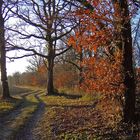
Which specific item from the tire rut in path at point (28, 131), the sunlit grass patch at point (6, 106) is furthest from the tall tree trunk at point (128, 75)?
the sunlit grass patch at point (6, 106)

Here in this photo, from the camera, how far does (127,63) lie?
543 inches

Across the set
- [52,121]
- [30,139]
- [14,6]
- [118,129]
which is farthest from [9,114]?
[14,6]

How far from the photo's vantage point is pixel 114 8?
13.4 m

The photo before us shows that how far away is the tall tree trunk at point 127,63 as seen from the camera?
523 inches

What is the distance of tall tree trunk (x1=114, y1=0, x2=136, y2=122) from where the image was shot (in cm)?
1328

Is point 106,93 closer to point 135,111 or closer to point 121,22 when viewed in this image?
point 135,111

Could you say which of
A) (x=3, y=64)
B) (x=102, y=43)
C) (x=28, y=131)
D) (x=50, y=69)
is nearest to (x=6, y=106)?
(x=3, y=64)

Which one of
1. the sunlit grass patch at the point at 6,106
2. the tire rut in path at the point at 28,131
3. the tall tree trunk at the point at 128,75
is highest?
the tall tree trunk at the point at 128,75

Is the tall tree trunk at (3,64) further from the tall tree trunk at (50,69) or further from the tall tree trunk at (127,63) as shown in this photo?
the tall tree trunk at (127,63)

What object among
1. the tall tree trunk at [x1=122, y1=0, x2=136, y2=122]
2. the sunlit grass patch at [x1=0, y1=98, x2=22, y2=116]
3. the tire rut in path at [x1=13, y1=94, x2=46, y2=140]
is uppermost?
the tall tree trunk at [x1=122, y1=0, x2=136, y2=122]

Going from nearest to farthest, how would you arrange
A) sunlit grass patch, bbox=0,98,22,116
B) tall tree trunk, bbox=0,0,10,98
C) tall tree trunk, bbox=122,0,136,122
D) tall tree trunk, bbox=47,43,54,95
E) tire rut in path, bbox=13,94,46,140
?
tire rut in path, bbox=13,94,46,140 → tall tree trunk, bbox=122,0,136,122 → sunlit grass patch, bbox=0,98,22,116 → tall tree trunk, bbox=0,0,10,98 → tall tree trunk, bbox=47,43,54,95

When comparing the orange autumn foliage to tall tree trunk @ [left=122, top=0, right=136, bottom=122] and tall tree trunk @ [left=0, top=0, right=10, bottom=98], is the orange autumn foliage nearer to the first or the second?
tall tree trunk @ [left=122, top=0, right=136, bottom=122]

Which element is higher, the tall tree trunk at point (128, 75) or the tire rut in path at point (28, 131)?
the tall tree trunk at point (128, 75)

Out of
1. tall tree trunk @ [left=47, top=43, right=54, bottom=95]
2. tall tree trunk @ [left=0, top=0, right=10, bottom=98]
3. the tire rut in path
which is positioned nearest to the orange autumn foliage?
the tire rut in path
